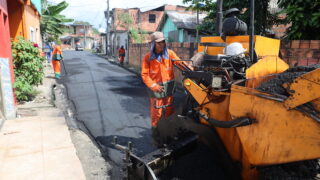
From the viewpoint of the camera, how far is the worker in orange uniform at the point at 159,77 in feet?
12.0

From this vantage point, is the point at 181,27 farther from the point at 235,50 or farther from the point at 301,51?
the point at 235,50

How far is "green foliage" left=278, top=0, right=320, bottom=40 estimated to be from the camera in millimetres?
4582

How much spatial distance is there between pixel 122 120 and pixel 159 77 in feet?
5.99

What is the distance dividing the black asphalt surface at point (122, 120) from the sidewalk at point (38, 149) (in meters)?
0.50

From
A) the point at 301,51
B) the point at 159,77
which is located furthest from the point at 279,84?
the point at 301,51

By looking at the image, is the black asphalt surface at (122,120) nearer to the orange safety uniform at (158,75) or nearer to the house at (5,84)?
the orange safety uniform at (158,75)

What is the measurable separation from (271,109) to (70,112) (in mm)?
4901

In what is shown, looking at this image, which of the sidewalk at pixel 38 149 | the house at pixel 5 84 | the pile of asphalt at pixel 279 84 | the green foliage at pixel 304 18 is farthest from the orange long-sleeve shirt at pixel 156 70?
the house at pixel 5 84

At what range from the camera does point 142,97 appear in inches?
284

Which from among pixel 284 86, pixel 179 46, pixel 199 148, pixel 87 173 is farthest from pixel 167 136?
pixel 179 46

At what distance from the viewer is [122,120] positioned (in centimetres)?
520

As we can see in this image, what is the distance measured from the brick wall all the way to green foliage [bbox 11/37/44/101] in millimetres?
5729

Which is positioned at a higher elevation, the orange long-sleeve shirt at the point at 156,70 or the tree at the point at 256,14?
the tree at the point at 256,14

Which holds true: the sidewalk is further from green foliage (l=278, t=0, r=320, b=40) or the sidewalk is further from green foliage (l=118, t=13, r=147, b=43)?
green foliage (l=118, t=13, r=147, b=43)
